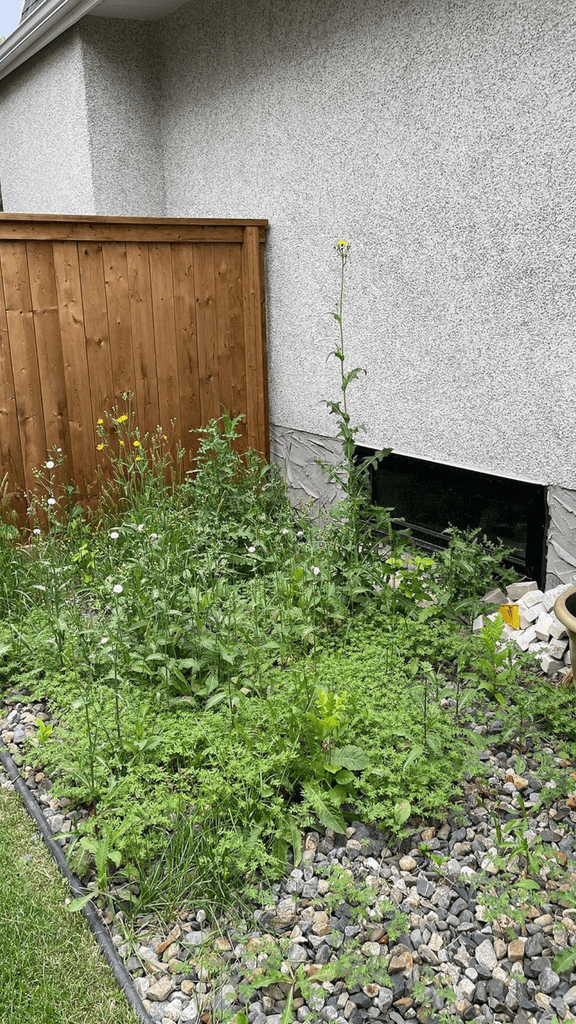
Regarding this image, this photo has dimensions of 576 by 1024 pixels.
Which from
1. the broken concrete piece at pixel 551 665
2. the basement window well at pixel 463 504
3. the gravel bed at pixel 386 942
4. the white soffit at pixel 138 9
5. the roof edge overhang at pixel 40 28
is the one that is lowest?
the gravel bed at pixel 386 942

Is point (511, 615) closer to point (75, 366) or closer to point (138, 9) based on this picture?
point (75, 366)

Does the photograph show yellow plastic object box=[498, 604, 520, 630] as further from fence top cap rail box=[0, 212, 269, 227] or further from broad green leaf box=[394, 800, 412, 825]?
fence top cap rail box=[0, 212, 269, 227]

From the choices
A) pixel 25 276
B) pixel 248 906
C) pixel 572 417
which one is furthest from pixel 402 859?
pixel 25 276

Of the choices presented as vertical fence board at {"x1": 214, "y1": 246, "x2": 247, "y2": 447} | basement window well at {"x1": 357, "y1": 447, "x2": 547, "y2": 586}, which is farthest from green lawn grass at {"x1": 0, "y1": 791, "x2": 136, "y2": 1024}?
vertical fence board at {"x1": 214, "y1": 246, "x2": 247, "y2": 447}

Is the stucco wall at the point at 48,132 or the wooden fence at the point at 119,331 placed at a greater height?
the stucco wall at the point at 48,132

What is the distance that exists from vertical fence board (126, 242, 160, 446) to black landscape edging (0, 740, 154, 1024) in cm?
286

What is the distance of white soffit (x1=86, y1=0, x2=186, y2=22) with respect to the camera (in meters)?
6.07

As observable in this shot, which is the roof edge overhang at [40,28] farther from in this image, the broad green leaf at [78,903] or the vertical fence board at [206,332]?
the broad green leaf at [78,903]

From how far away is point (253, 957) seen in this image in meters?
2.05

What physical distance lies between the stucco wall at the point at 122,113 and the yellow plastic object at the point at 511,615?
4898 mm

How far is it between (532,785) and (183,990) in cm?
130

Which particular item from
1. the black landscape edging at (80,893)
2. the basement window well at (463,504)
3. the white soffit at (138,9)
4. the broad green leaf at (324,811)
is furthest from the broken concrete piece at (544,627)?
the white soffit at (138,9)

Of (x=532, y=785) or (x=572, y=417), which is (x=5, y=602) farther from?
(x=572, y=417)

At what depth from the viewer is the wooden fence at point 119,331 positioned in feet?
16.1
